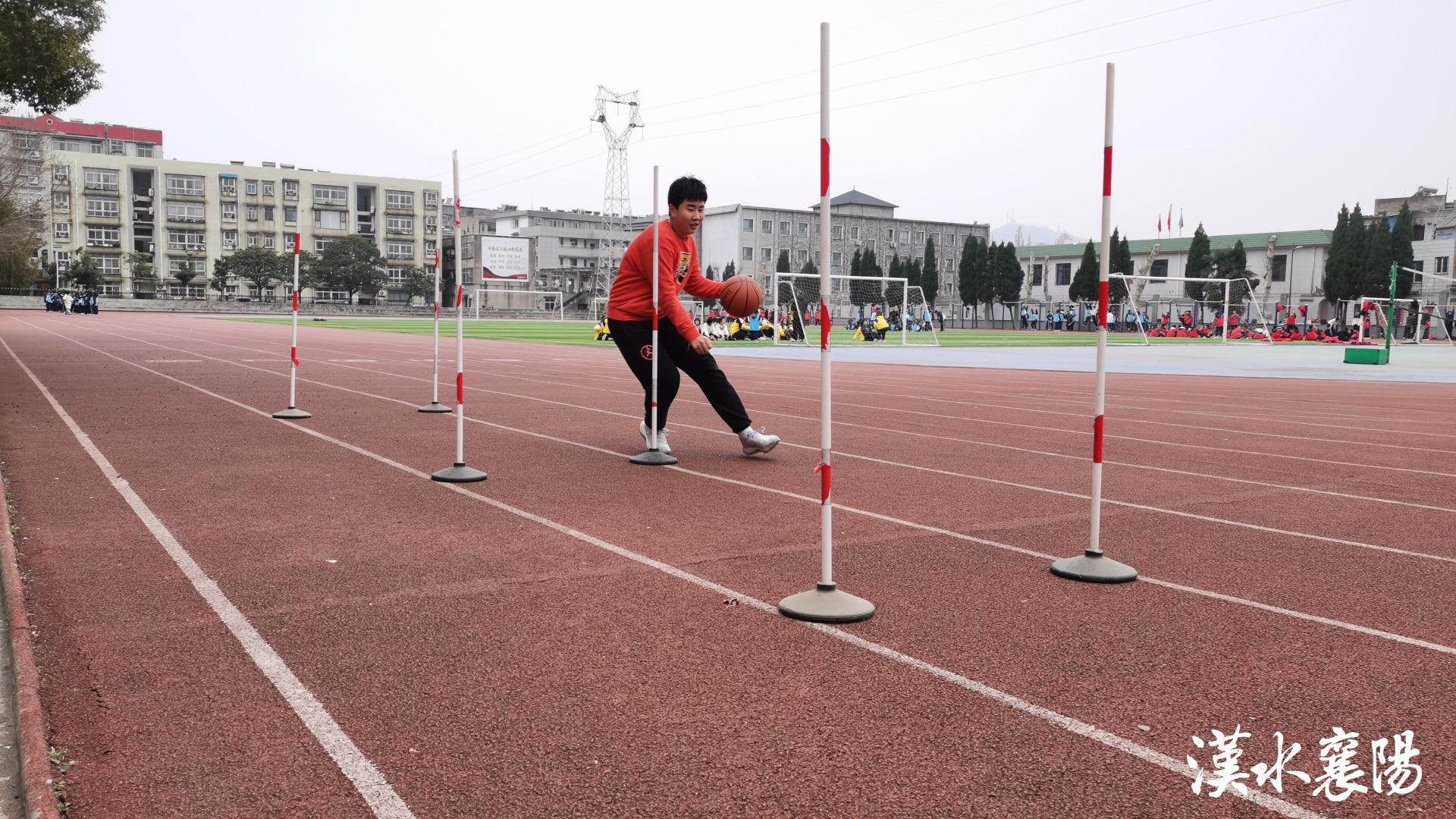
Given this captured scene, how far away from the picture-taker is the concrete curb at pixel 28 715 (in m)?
2.66

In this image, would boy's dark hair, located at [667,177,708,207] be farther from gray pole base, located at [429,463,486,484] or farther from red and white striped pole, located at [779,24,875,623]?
red and white striped pole, located at [779,24,875,623]

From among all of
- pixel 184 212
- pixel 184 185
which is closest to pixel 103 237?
pixel 184 212

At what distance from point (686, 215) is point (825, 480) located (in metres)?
4.35

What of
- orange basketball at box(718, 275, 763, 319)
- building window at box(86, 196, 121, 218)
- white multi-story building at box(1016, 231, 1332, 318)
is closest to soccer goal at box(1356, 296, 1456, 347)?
white multi-story building at box(1016, 231, 1332, 318)

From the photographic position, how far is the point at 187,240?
102 metres

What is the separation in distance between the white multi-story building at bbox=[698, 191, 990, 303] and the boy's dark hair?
304 ft

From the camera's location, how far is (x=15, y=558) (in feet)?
16.2

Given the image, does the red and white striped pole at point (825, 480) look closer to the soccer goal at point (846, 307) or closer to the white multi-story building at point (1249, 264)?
the soccer goal at point (846, 307)

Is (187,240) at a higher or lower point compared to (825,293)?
higher

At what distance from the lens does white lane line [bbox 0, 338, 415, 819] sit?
2777 millimetres

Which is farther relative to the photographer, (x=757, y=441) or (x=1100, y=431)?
(x=757, y=441)

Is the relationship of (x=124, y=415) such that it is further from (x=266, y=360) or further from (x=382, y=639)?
(x=266, y=360)

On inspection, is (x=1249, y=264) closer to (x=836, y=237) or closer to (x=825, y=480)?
(x=836, y=237)

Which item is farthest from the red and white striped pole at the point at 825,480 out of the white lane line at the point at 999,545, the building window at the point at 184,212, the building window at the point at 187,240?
the building window at the point at 184,212
